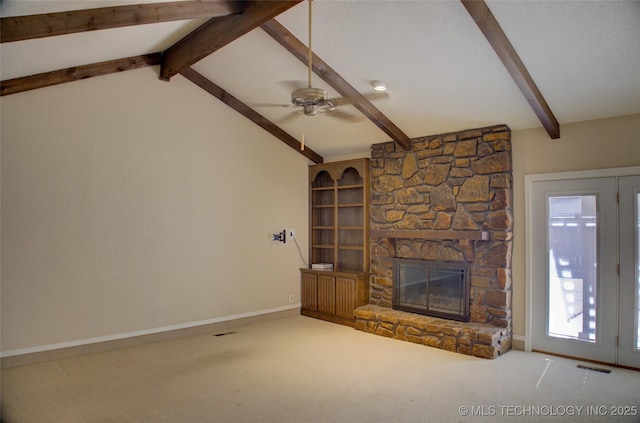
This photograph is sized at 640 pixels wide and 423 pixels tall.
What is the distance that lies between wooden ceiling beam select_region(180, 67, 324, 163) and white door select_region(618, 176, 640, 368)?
3970 mm

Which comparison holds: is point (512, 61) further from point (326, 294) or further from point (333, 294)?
point (326, 294)

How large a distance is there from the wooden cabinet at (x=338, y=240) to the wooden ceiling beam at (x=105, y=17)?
10.3 ft

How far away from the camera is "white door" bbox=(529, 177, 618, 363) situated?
4074mm

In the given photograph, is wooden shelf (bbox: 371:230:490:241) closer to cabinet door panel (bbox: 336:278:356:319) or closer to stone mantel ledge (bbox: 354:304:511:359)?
cabinet door panel (bbox: 336:278:356:319)

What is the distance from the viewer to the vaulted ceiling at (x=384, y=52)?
3.06m

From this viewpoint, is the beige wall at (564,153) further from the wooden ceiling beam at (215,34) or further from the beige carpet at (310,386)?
the wooden ceiling beam at (215,34)

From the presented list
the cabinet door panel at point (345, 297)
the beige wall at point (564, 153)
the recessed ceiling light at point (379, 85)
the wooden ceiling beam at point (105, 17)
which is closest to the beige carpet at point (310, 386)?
the beige wall at point (564, 153)

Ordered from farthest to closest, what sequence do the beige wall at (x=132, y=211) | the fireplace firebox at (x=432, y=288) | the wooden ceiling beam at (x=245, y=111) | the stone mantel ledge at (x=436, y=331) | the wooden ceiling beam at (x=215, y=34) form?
the wooden ceiling beam at (x=245, y=111)
the fireplace firebox at (x=432, y=288)
the stone mantel ledge at (x=436, y=331)
the beige wall at (x=132, y=211)
the wooden ceiling beam at (x=215, y=34)

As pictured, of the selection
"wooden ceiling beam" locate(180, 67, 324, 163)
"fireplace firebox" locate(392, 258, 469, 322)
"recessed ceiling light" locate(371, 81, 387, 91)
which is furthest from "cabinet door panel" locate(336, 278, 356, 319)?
"recessed ceiling light" locate(371, 81, 387, 91)

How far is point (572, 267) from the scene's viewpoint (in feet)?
14.1

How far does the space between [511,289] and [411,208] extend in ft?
5.19

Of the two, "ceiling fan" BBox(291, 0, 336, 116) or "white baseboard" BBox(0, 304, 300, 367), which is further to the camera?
"white baseboard" BBox(0, 304, 300, 367)

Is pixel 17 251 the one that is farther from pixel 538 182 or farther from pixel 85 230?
pixel 538 182

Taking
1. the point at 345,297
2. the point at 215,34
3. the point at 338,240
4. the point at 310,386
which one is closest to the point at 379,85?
the point at 215,34
